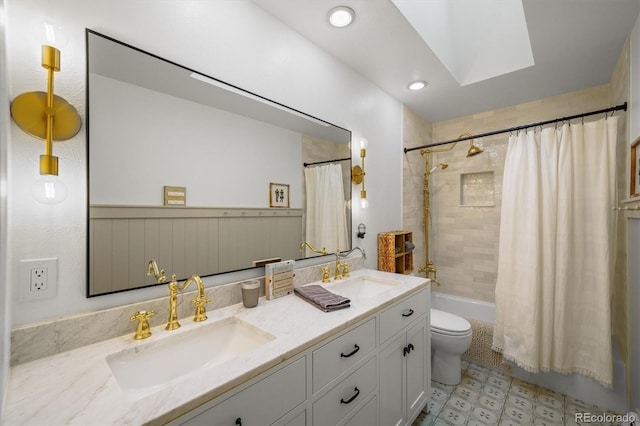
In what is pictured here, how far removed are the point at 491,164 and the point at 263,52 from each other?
258cm

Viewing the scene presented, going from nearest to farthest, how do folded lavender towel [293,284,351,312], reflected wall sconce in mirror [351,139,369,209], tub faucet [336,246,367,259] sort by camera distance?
folded lavender towel [293,284,351,312] < tub faucet [336,246,367,259] < reflected wall sconce in mirror [351,139,369,209]

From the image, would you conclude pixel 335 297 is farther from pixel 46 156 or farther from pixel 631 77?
pixel 631 77

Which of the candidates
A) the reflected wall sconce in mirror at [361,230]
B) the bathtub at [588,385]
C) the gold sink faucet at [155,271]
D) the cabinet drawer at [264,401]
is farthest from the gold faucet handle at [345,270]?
the bathtub at [588,385]

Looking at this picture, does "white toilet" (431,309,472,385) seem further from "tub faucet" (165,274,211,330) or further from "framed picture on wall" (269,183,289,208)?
"tub faucet" (165,274,211,330)

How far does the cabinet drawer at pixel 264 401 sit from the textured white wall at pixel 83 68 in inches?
23.3

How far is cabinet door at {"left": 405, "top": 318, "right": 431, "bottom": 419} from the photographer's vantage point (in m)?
1.58

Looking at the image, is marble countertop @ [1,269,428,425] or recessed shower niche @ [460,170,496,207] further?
recessed shower niche @ [460,170,496,207]

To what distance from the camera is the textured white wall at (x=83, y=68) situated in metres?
0.84

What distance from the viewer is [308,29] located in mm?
1670

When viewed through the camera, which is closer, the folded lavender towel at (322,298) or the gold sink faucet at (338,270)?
the folded lavender towel at (322,298)

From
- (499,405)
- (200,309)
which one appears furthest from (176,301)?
(499,405)

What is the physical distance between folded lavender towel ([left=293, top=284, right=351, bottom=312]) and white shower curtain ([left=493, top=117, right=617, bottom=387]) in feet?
5.53

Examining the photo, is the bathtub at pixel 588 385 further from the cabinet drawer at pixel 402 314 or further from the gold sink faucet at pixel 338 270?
the gold sink faucet at pixel 338 270

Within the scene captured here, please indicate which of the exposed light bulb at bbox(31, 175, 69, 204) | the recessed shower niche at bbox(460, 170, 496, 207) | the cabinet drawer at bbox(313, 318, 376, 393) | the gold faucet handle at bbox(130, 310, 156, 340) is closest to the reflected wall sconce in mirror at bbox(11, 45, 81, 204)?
the exposed light bulb at bbox(31, 175, 69, 204)
